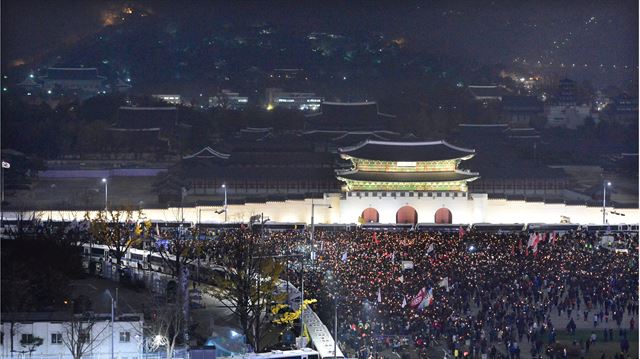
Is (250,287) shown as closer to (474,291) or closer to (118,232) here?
(474,291)

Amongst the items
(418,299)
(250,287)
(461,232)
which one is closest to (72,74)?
(461,232)

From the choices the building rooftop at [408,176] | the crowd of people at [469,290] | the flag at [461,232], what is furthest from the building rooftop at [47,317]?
the building rooftop at [408,176]

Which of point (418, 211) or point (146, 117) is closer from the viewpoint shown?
point (418, 211)

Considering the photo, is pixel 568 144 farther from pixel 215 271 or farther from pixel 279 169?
pixel 215 271

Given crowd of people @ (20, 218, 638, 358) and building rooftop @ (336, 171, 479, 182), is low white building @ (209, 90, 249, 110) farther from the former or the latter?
crowd of people @ (20, 218, 638, 358)

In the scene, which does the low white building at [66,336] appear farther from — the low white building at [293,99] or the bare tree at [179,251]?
the low white building at [293,99]

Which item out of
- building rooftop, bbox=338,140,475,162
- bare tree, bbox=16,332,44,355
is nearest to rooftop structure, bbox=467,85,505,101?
building rooftop, bbox=338,140,475,162

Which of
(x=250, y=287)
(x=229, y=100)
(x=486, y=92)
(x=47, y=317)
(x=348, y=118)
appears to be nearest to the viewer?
(x=47, y=317)
